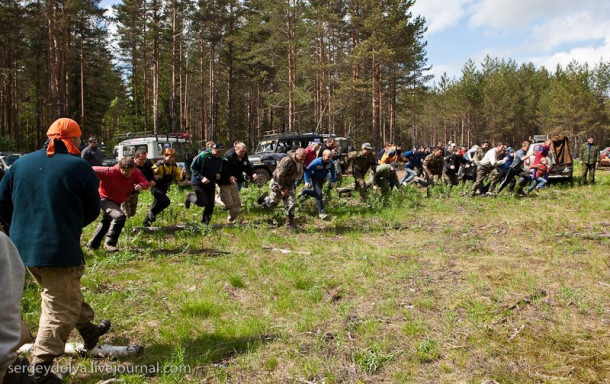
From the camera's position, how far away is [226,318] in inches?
172

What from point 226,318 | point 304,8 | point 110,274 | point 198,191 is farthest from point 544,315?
point 304,8

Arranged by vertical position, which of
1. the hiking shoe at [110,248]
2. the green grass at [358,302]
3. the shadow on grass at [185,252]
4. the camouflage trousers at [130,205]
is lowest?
the green grass at [358,302]

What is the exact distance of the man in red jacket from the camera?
6431 mm

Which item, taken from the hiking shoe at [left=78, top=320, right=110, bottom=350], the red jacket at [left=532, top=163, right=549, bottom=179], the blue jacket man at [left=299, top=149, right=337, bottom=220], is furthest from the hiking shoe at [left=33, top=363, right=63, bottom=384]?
the red jacket at [left=532, top=163, right=549, bottom=179]

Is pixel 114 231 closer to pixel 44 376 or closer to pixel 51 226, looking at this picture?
pixel 51 226

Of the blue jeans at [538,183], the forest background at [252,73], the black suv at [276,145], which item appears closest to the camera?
the blue jeans at [538,183]

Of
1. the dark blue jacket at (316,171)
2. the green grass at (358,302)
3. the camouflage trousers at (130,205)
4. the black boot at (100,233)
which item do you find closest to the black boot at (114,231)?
the black boot at (100,233)

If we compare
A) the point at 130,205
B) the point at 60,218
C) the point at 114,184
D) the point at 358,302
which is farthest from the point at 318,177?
the point at 60,218

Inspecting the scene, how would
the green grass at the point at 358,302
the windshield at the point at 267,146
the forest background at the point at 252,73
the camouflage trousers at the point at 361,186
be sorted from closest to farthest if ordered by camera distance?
the green grass at the point at 358,302 → the camouflage trousers at the point at 361,186 → the windshield at the point at 267,146 → the forest background at the point at 252,73

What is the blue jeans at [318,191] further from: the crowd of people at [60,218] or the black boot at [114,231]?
the black boot at [114,231]

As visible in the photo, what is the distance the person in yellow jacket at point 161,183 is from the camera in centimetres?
802

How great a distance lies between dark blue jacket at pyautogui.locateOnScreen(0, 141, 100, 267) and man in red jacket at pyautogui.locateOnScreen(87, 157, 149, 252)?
3.39 metres

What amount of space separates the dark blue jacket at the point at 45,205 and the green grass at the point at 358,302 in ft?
3.57

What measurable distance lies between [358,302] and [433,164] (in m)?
9.14
